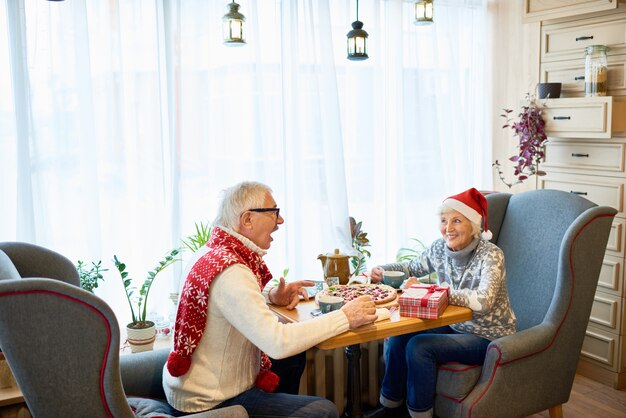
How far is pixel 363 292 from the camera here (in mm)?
2598

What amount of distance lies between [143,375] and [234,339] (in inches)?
20.7

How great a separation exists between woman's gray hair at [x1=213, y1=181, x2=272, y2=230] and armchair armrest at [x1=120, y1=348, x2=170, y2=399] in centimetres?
60

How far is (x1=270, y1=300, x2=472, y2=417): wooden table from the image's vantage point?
7.13 ft

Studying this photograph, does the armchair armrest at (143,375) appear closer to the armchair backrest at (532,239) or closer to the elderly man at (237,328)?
the elderly man at (237,328)

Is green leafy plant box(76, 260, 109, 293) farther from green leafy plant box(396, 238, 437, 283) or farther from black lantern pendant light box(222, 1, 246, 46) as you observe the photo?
green leafy plant box(396, 238, 437, 283)

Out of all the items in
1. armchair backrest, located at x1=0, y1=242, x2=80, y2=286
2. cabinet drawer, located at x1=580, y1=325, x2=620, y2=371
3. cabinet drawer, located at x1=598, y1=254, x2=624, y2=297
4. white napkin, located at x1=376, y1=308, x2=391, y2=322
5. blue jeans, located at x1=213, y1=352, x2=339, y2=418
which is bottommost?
cabinet drawer, located at x1=580, y1=325, x2=620, y2=371

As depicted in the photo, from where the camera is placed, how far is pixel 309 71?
376 centimetres

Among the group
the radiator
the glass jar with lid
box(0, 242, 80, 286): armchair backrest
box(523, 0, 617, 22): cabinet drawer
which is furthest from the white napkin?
box(523, 0, 617, 22): cabinet drawer

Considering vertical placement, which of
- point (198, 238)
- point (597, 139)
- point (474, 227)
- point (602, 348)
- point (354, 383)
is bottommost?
point (602, 348)

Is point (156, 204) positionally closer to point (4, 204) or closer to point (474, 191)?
point (4, 204)

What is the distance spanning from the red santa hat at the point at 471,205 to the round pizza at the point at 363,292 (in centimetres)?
43

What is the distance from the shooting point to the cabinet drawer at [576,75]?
344cm

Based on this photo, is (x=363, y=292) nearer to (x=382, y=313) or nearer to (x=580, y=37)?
(x=382, y=313)

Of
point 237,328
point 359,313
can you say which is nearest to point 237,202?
point 237,328
